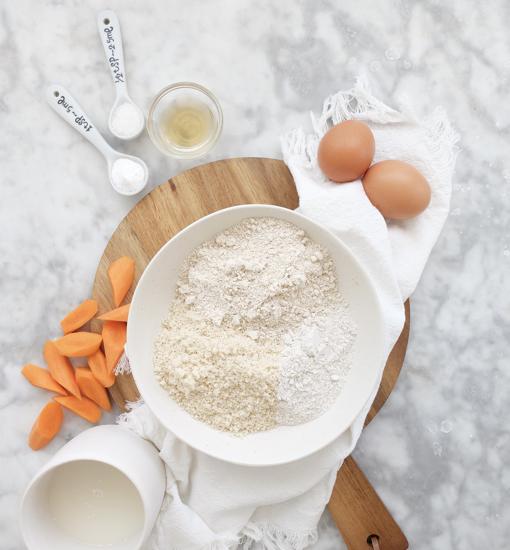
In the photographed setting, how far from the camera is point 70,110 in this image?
1376mm

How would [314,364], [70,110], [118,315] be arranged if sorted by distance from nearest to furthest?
[314,364], [118,315], [70,110]

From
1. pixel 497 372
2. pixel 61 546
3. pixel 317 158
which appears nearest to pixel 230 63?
pixel 317 158

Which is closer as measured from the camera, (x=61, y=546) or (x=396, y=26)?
(x=61, y=546)

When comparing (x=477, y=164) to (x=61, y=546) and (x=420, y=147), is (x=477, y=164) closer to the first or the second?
(x=420, y=147)

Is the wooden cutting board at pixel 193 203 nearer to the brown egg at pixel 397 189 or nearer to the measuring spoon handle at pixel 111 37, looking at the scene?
the brown egg at pixel 397 189

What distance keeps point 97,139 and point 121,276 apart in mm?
336

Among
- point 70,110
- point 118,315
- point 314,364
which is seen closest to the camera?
point 314,364

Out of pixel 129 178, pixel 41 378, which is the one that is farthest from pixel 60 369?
pixel 129 178

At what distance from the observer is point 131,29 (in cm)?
140

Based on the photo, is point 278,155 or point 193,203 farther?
point 278,155

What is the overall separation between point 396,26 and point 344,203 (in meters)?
0.52

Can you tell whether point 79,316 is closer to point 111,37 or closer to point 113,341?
point 113,341

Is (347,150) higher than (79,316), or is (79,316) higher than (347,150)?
(347,150)

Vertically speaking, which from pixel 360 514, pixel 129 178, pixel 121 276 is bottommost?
pixel 360 514
